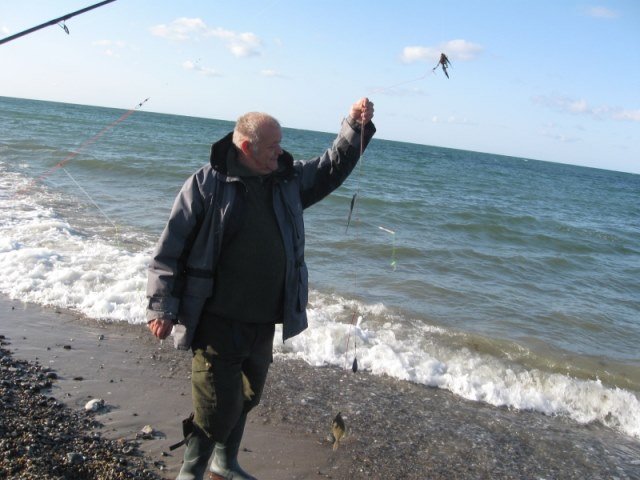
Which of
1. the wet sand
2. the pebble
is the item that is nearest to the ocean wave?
the wet sand

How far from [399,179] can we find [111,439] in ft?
76.7

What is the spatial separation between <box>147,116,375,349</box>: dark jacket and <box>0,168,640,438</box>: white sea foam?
8.87 ft

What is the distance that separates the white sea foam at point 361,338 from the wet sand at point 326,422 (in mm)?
229

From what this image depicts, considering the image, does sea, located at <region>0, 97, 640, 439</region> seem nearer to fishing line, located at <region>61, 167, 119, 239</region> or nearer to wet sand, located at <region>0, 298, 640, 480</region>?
fishing line, located at <region>61, 167, 119, 239</region>

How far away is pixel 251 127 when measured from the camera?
9.35 feet

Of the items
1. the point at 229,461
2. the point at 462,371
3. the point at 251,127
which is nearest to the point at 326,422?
the point at 229,461

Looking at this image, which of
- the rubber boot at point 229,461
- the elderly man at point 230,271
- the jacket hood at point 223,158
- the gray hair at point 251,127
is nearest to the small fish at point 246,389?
the elderly man at point 230,271

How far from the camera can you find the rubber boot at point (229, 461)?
129 inches

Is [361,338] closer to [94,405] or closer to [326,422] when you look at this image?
[326,422]

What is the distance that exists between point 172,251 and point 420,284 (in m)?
6.63

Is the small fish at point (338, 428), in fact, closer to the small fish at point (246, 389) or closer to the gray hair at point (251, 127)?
the small fish at point (246, 389)

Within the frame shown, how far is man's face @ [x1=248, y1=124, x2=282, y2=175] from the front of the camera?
284 cm

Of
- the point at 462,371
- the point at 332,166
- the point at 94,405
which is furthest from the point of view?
the point at 462,371

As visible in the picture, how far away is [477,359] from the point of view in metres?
6.22
